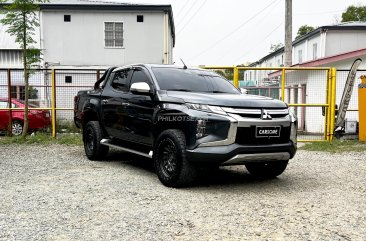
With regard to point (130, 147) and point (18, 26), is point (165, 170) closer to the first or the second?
point (130, 147)

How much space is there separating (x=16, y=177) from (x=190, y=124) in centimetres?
318

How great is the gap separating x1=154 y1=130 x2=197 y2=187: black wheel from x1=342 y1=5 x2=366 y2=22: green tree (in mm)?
47645

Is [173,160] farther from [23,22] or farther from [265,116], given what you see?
[23,22]

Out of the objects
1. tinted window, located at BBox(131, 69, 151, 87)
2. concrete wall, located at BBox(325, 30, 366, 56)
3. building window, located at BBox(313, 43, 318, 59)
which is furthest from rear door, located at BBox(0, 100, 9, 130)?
building window, located at BBox(313, 43, 318, 59)

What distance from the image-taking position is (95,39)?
24031 mm

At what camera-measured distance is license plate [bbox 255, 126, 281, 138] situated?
5.72 meters

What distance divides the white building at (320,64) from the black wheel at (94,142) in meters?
7.33

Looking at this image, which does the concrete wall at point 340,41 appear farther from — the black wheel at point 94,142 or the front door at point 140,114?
the front door at point 140,114

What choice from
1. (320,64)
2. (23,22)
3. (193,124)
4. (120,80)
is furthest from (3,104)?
(320,64)

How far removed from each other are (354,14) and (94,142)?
155 ft

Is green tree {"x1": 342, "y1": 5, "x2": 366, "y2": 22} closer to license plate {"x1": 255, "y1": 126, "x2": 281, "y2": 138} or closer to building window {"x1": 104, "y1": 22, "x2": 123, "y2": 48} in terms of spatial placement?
building window {"x1": 104, "y1": 22, "x2": 123, "y2": 48}

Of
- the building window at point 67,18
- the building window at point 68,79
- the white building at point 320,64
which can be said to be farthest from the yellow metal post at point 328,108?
the building window at point 67,18

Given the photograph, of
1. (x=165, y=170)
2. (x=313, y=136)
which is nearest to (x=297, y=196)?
(x=165, y=170)

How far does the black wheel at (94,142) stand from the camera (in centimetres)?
827
